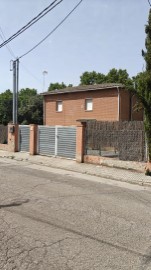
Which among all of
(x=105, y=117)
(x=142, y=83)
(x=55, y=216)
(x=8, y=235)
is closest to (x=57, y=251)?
(x=8, y=235)

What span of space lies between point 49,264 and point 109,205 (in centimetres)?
408

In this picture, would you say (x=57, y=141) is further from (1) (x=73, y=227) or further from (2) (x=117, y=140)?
(1) (x=73, y=227)

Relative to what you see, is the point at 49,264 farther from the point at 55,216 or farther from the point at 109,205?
the point at 109,205

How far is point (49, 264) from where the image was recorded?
4.96m

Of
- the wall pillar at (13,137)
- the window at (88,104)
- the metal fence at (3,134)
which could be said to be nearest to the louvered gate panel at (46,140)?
the wall pillar at (13,137)

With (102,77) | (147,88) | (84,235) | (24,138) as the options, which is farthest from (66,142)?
(102,77)

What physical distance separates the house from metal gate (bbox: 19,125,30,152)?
10.4 m

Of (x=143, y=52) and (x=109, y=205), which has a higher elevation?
(x=143, y=52)

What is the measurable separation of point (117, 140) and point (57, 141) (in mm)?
4546

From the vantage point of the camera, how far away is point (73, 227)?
22.4 ft

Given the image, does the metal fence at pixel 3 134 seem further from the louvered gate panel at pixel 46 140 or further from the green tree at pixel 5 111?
the green tree at pixel 5 111

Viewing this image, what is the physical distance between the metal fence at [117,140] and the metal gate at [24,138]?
5670mm

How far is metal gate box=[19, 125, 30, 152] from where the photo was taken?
22922 millimetres

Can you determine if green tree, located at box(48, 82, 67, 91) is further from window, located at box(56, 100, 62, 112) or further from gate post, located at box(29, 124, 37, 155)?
gate post, located at box(29, 124, 37, 155)
